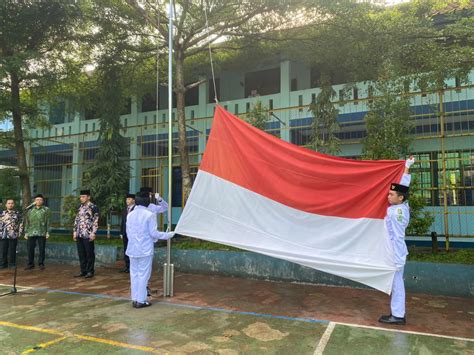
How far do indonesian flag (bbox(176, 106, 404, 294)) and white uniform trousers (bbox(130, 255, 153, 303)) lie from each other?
80cm

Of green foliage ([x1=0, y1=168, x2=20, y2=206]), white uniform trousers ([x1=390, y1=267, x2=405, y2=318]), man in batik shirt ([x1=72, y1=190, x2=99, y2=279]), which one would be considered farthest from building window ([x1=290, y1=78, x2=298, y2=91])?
white uniform trousers ([x1=390, y1=267, x2=405, y2=318])

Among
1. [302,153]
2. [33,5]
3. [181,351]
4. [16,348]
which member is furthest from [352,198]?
[33,5]

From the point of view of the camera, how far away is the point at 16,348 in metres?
4.18

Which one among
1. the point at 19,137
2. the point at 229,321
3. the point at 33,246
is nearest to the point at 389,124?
the point at 229,321

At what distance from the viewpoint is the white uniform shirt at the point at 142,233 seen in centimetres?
577

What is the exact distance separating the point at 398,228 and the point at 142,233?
3.59m

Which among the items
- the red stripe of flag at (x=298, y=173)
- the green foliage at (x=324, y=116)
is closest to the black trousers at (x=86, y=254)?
the red stripe of flag at (x=298, y=173)

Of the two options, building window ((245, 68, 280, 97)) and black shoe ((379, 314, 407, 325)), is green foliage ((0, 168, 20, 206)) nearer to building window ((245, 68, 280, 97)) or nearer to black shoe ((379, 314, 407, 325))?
building window ((245, 68, 280, 97))

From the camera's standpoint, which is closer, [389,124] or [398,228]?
[398,228]

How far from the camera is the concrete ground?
420 cm

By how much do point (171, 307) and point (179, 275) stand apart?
2478 millimetres

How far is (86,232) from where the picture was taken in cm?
802

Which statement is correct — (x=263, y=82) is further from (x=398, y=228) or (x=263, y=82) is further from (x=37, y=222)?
(x=398, y=228)

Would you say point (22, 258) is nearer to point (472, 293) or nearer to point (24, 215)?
point (24, 215)
